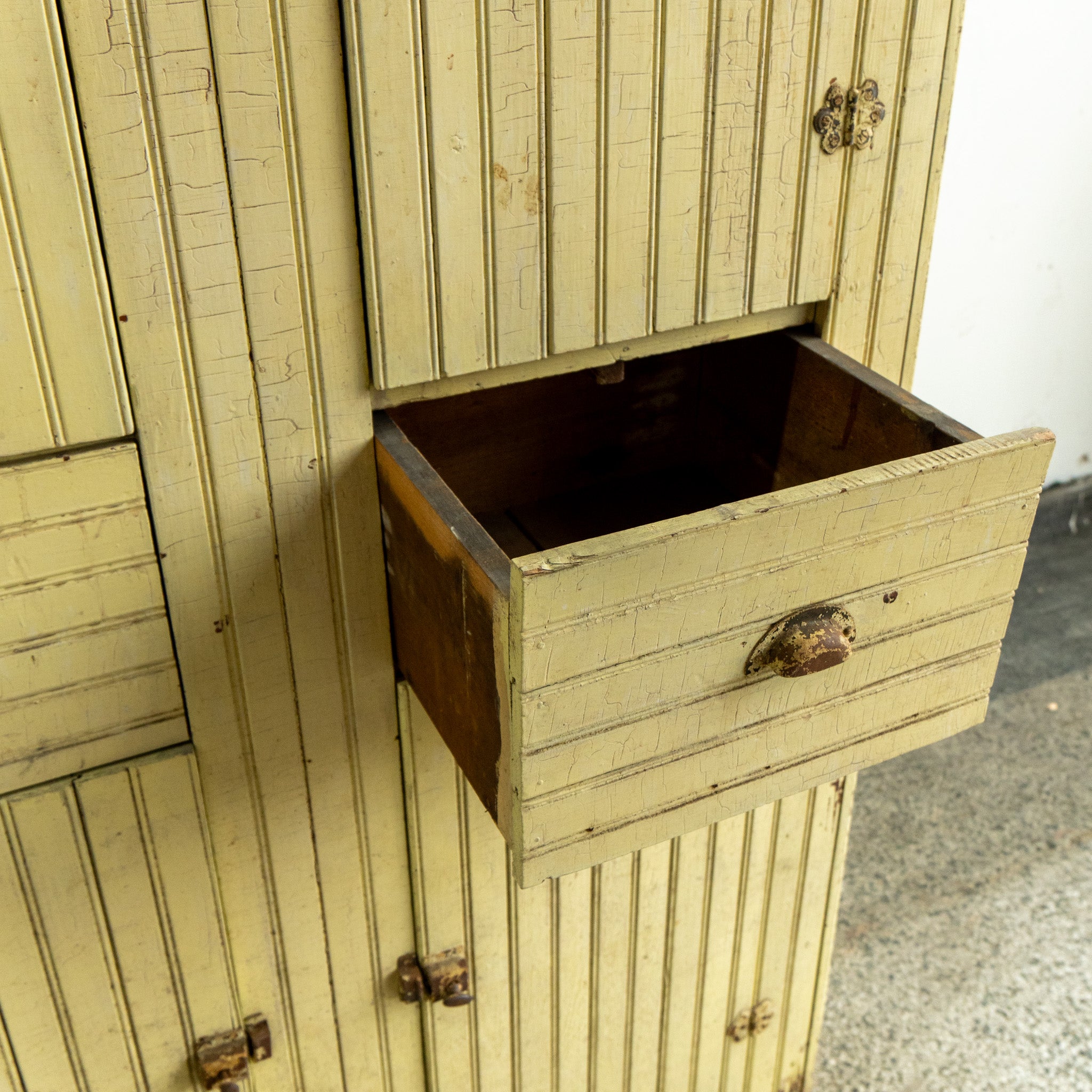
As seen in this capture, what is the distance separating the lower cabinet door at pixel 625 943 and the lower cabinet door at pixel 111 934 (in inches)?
7.7

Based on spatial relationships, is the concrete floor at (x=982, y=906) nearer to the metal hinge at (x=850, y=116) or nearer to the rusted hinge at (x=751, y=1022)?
the rusted hinge at (x=751, y=1022)

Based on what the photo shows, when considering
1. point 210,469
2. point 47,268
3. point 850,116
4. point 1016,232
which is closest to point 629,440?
point 850,116

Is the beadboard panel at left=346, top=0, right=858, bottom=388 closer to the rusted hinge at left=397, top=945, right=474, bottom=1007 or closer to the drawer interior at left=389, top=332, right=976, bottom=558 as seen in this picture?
the drawer interior at left=389, top=332, right=976, bottom=558

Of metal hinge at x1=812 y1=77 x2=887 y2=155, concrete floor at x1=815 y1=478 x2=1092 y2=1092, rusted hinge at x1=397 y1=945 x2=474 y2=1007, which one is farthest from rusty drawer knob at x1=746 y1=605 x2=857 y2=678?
concrete floor at x1=815 y1=478 x2=1092 y2=1092

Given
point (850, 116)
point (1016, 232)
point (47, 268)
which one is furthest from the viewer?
point (1016, 232)

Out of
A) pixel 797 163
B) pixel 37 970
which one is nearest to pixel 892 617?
pixel 797 163

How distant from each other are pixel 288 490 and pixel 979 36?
5.49 feet

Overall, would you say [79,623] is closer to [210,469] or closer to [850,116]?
[210,469]

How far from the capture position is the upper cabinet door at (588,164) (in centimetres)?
82

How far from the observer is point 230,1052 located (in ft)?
3.67

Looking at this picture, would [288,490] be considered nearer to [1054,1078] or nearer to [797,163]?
[797,163]

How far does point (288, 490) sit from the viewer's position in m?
0.92

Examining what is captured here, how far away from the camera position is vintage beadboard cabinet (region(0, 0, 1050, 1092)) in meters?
0.77

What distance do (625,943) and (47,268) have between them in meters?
0.87
